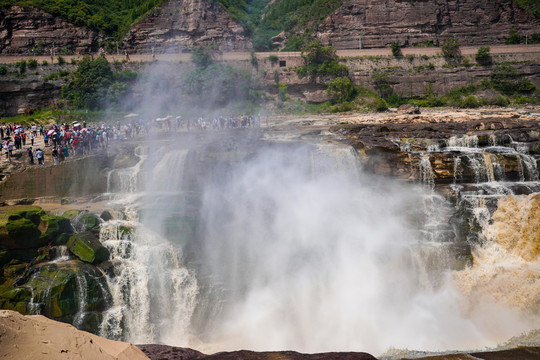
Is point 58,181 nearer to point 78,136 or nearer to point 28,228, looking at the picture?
point 78,136

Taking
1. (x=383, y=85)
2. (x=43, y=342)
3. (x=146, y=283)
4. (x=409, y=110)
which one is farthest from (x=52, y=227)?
(x=383, y=85)

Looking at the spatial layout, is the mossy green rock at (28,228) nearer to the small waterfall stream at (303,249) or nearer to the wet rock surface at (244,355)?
the small waterfall stream at (303,249)

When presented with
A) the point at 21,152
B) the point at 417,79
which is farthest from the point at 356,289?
the point at 417,79

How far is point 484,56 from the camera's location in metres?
39.7

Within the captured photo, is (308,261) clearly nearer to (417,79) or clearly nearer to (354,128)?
(354,128)

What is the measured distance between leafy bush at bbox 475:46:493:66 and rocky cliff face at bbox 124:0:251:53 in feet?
70.6

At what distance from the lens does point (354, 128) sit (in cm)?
2183

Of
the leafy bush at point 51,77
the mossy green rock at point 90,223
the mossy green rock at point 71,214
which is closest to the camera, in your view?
the mossy green rock at point 90,223

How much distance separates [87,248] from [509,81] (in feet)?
119

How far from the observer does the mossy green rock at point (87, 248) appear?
11.9 m

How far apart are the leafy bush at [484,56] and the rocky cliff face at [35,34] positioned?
35.0m

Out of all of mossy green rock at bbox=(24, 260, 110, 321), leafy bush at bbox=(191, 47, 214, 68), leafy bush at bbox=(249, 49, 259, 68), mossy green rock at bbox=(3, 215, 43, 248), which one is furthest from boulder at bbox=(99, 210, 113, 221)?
leafy bush at bbox=(249, 49, 259, 68)

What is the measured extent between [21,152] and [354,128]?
579 inches

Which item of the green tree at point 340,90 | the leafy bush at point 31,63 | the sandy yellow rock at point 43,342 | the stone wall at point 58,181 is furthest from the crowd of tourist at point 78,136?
the sandy yellow rock at point 43,342
